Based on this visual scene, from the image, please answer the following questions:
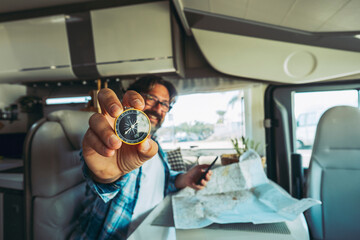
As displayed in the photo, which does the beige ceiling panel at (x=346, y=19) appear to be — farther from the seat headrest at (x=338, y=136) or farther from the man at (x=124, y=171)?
the man at (x=124, y=171)

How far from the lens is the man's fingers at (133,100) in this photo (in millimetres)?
388

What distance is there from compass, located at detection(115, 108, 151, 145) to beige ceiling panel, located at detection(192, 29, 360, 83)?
1484 millimetres

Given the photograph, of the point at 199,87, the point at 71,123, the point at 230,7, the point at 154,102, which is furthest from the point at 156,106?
the point at 199,87

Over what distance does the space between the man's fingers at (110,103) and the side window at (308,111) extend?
1.61m

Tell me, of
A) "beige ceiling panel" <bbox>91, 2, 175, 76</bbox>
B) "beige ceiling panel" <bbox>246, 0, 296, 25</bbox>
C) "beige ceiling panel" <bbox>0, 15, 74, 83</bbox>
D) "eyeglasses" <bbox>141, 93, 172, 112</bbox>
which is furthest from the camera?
"beige ceiling panel" <bbox>0, 15, 74, 83</bbox>

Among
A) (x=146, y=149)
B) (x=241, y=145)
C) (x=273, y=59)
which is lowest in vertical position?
(x=241, y=145)

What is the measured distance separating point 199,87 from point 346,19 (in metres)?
1.16

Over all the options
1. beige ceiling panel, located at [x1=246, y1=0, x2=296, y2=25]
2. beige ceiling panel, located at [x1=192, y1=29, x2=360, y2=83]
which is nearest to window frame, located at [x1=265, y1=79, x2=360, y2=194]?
beige ceiling panel, located at [x1=192, y1=29, x2=360, y2=83]

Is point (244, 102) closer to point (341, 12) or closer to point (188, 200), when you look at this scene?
point (341, 12)

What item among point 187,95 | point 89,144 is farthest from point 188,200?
point 187,95

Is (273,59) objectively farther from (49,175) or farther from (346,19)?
(49,175)

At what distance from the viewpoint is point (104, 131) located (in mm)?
397

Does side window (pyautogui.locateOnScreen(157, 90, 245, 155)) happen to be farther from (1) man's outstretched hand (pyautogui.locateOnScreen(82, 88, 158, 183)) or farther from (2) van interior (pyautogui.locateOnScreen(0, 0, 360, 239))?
(1) man's outstretched hand (pyautogui.locateOnScreen(82, 88, 158, 183))

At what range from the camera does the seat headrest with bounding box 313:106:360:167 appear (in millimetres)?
1153
